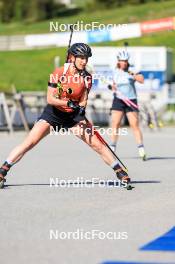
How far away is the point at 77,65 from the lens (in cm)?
1133

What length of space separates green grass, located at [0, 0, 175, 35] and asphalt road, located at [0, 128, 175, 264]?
48815 mm

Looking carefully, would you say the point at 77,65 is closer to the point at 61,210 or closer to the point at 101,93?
the point at 61,210

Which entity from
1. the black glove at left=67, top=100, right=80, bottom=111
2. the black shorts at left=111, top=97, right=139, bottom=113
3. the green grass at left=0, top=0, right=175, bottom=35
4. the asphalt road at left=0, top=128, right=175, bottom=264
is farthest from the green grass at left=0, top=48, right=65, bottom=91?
the black glove at left=67, top=100, right=80, bottom=111

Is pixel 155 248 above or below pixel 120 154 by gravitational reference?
above

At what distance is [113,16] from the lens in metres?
67.4

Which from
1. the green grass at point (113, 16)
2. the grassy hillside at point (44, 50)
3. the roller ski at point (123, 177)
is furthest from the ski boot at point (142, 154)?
the green grass at point (113, 16)

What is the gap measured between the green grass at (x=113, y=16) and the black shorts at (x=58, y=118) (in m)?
51.9

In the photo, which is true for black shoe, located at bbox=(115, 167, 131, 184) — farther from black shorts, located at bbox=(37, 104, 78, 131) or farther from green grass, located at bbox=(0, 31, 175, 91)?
green grass, located at bbox=(0, 31, 175, 91)

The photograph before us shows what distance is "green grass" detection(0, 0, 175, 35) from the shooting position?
65.4 meters

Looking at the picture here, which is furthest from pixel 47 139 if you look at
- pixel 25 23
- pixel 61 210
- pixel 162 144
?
pixel 25 23

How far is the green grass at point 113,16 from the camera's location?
65375mm

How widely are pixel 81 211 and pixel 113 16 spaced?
58.1 metres

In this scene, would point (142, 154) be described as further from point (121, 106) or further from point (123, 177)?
point (123, 177)

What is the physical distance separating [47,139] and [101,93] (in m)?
9.56
